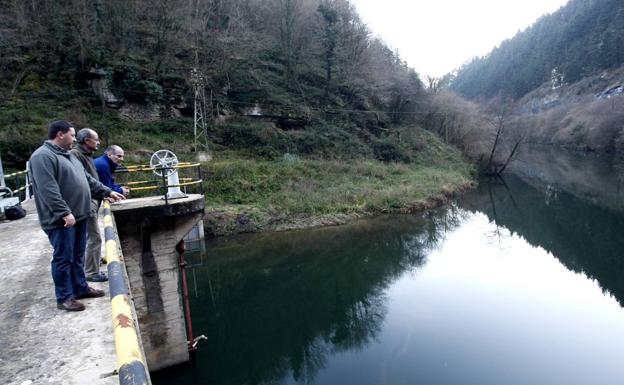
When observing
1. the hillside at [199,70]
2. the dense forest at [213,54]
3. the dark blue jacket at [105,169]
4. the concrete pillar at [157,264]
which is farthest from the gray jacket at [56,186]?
the dense forest at [213,54]

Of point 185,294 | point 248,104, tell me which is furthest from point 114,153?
point 248,104

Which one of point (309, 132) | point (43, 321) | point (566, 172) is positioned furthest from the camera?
point (566, 172)

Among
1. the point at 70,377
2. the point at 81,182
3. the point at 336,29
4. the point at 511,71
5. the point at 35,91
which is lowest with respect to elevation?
the point at 70,377

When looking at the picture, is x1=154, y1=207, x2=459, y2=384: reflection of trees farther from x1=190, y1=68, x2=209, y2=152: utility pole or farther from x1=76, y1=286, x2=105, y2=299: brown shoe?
x1=190, y1=68, x2=209, y2=152: utility pole

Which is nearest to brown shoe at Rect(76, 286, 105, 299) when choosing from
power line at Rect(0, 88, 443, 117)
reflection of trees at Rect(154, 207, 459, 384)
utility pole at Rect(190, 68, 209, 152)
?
reflection of trees at Rect(154, 207, 459, 384)

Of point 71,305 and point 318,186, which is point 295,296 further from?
point 318,186

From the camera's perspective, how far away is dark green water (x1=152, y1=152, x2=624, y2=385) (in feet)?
30.1

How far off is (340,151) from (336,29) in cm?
1237

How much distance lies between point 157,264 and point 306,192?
13703 millimetres

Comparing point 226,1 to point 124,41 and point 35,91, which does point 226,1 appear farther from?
point 35,91

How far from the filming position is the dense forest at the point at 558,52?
258 feet

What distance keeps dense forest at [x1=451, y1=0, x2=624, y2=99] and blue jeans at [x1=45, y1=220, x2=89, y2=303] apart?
98348mm

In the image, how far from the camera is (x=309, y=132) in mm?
28625

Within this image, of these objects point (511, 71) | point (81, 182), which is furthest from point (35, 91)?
point (511, 71)
